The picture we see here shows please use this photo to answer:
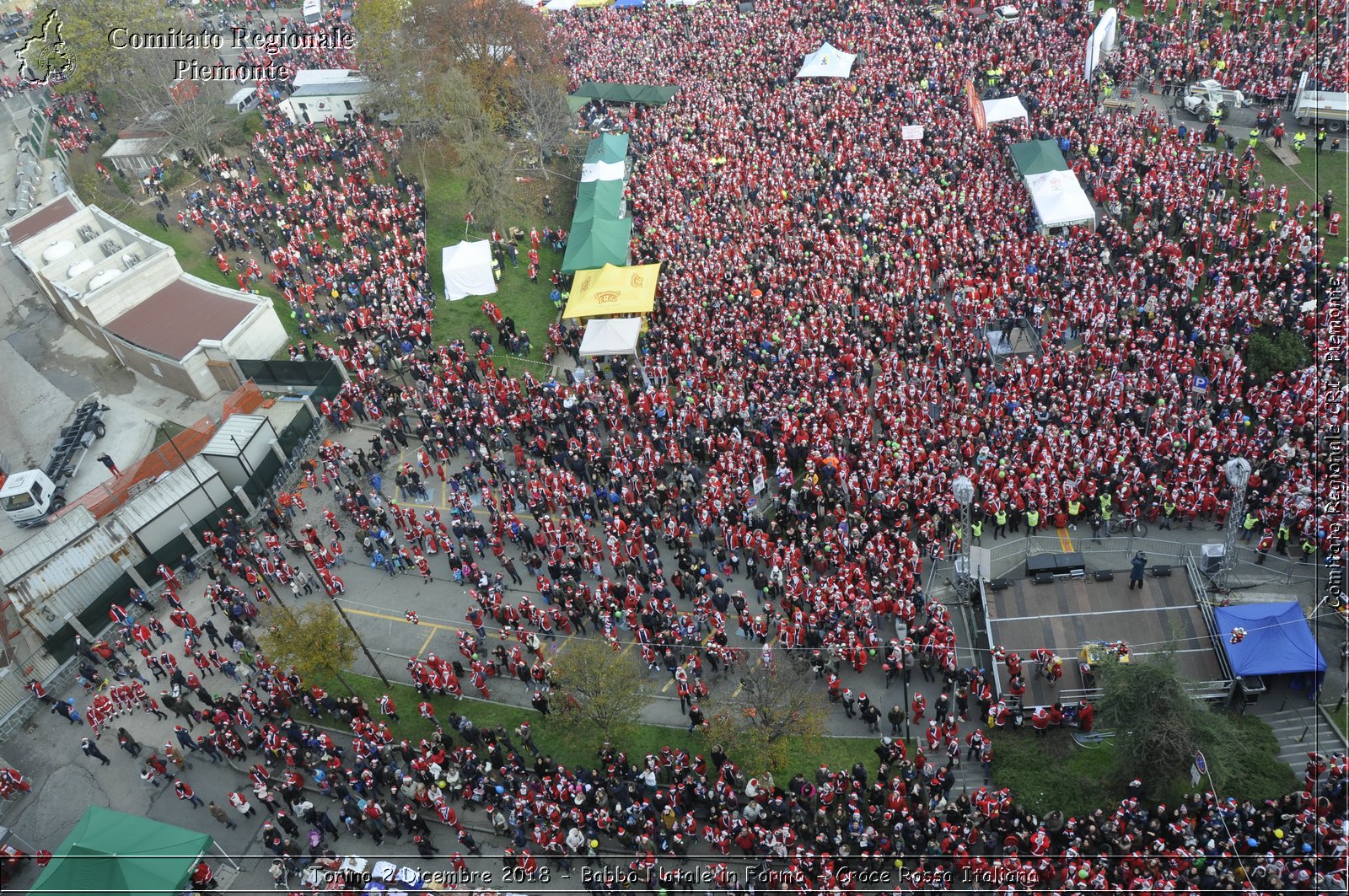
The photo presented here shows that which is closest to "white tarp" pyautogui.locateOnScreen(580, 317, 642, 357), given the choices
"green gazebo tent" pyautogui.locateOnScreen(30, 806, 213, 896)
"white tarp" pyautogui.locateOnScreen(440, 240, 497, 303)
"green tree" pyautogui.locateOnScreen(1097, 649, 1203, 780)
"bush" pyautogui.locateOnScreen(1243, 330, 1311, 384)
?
"white tarp" pyautogui.locateOnScreen(440, 240, 497, 303)

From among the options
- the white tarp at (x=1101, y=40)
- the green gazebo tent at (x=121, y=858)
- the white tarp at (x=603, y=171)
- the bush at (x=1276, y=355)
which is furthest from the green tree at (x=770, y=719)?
the white tarp at (x=1101, y=40)

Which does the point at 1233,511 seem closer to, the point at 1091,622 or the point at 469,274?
the point at 1091,622

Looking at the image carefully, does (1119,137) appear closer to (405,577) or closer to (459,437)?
(459,437)

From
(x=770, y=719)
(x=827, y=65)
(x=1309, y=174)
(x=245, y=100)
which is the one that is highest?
(x=245, y=100)

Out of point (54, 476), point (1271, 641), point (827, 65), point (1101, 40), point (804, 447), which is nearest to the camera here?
point (1271, 641)

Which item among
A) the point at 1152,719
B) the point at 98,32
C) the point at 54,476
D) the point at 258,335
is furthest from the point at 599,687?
the point at 98,32

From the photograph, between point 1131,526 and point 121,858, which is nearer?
point 121,858
